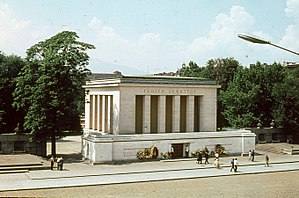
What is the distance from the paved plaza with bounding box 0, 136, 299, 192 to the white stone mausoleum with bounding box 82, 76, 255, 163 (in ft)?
5.92

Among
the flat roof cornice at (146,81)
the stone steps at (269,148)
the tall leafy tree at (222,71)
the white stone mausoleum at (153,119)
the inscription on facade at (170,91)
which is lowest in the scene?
the stone steps at (269,148)

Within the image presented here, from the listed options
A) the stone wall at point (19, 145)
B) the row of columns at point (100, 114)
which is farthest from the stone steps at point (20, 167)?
the row of columns at point (100, 114)

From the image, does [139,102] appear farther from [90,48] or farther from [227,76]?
[227,76]

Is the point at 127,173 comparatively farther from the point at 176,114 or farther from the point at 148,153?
the point at 176,114

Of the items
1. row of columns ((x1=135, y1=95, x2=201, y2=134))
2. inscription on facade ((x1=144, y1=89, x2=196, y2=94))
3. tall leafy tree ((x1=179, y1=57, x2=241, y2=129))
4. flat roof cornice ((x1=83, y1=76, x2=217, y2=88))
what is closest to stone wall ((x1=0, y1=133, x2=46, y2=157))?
flat roof cornice ((x1=83, y1=76, x2=217, y2=88))

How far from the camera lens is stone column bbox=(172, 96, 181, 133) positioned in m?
44.7

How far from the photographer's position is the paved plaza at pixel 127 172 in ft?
94.3

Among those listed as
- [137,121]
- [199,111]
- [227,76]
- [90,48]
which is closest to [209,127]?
[199,111]

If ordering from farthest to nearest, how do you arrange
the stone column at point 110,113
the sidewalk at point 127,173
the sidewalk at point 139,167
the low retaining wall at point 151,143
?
the stone column at point 110,113 → the low retaining wall at point 151,143 → the sidewalk at point 139,167 → the sidewalk at point 127,173

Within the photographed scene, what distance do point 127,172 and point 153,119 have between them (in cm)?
1250

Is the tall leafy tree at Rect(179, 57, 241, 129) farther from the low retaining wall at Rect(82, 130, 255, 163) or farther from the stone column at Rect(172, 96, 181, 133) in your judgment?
the stone column at Rect(172, 96, 181, 133)

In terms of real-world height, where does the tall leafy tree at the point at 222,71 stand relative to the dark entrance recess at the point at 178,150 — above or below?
above

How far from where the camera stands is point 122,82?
1633 inches

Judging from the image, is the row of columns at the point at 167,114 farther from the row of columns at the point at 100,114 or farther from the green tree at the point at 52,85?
the green tree at the point at 52,85
